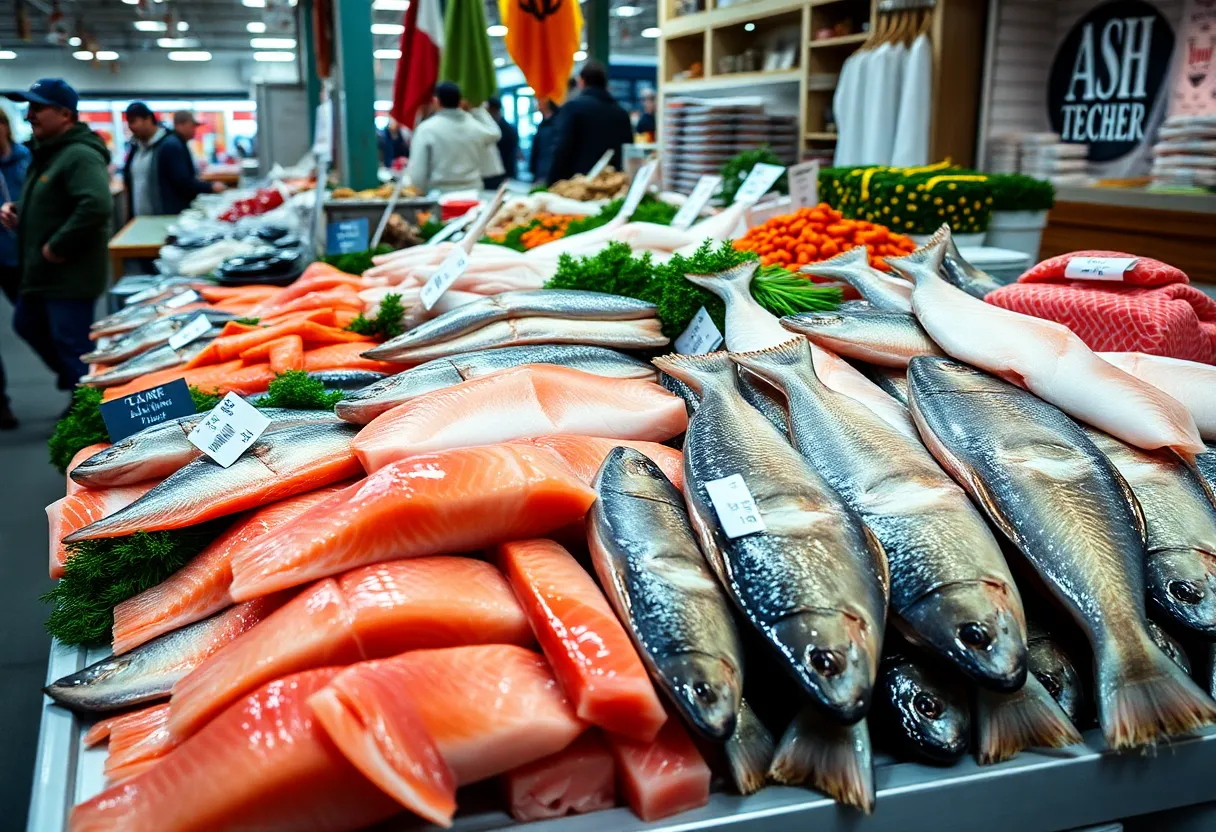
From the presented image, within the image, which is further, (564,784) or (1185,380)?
(1185,380)

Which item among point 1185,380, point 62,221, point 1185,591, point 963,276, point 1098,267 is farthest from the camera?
point 62,221

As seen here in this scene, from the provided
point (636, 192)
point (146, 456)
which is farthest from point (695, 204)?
point (146, 456)

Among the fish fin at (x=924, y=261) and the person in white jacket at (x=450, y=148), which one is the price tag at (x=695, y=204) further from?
the person in white jacket at (x=450, y=148)

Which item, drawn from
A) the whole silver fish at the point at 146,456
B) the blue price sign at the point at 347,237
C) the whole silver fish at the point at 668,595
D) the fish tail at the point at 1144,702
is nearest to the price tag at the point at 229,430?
the whole silver fish at the point at 146,456

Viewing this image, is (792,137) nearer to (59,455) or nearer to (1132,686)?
(59,455)

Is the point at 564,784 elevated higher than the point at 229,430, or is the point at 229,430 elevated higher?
the point at 229,430

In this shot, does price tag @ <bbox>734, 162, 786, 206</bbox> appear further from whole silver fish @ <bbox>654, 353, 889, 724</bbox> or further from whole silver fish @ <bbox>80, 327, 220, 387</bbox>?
whole silver fish @ <bbox>654, 353, 889, 724</bbox>

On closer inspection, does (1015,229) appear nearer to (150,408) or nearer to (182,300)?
(150,408)

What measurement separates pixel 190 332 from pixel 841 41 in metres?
6.11

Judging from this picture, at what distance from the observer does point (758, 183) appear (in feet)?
12.5

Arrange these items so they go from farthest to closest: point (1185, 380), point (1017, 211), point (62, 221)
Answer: point (62, 221) < point (1017, 211) < point (1185, 380)

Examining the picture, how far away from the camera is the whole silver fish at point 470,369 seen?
1.93 meters

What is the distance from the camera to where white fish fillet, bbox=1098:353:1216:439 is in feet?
5.88

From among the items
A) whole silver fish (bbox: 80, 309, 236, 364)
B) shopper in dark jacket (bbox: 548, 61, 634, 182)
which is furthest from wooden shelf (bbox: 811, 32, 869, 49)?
whole silver fish (bbox: 80, 309, 236, 364)
